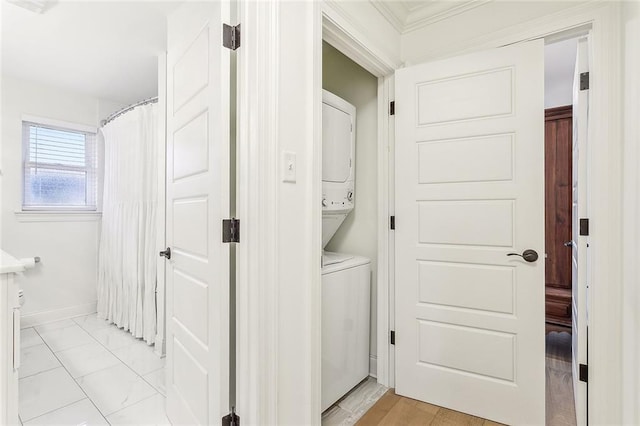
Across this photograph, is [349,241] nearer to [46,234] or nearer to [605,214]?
[605,214]

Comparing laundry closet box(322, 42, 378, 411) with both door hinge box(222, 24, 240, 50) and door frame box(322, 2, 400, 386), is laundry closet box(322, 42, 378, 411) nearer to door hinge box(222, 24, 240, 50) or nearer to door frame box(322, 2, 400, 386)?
door frame box(322, 2, 400, 386)

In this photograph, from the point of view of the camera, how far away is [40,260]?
2.70 m

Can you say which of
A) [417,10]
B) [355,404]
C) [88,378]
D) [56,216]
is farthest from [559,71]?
[56,216]

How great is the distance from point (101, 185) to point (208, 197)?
2.82 metres

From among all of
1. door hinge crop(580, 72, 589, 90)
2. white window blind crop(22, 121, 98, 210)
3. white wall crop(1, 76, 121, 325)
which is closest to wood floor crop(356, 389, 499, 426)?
door hinge crop(580, 72, 589, 90)

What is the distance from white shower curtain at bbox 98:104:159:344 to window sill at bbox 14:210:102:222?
16 centimetres

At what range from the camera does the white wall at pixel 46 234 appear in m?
2.66

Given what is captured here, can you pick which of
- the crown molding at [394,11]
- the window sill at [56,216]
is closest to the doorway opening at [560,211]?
the crown molding at [394,11]

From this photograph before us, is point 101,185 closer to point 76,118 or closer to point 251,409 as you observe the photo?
point 76,118

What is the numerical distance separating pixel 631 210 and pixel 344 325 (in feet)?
4.75

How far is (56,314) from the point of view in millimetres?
2818

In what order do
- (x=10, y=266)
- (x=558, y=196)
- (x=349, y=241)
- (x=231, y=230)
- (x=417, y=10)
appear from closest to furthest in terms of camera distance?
(x=10, y=266) < (x=231, y=230) < (x=417, y=10) < (x=349, y=241) < (x=558, y=196)

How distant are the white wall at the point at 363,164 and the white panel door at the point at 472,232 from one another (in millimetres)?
253

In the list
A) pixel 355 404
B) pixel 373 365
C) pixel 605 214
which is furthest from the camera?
pixel 373 365
